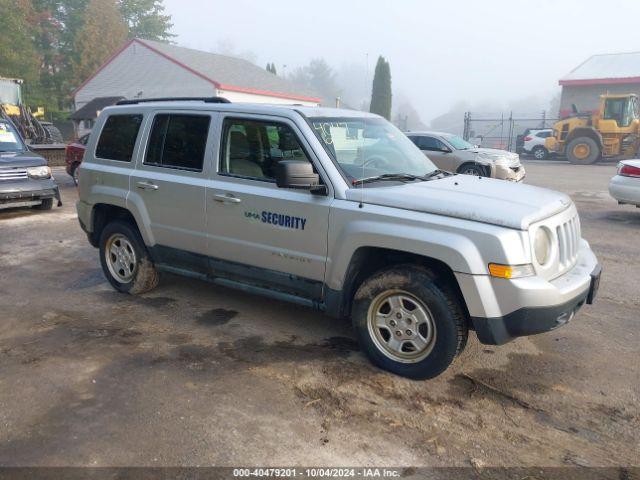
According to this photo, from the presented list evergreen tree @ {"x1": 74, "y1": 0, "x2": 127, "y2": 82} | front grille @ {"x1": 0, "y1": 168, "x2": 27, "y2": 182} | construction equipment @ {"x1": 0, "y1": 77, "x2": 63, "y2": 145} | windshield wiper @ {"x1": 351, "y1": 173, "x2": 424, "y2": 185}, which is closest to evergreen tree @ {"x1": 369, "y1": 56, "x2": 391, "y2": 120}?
evergreen tree @ {"x1": 74, "y1": 0, "x2": 127, "y2": 82}

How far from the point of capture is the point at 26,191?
32.6ft

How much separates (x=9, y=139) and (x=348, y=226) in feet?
31.3

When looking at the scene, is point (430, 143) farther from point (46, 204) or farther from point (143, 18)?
point (143, 18)

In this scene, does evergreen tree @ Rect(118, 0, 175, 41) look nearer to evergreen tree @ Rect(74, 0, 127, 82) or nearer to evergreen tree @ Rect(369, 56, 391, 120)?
evergreen tree @ Rect(74, 0, 127, 82)

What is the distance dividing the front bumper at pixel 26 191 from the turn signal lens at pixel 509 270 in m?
9.33

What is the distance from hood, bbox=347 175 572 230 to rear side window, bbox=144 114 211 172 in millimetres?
1610

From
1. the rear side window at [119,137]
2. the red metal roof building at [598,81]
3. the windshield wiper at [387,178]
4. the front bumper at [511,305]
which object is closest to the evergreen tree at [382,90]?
the red metal roof building at [598,81]

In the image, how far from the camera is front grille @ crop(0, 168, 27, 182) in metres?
9.57

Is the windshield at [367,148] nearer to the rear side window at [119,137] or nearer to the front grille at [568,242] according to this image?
the front grille at [568,242]

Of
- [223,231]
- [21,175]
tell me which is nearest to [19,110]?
[21,175]

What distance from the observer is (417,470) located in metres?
2.81

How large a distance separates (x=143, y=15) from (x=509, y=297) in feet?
207

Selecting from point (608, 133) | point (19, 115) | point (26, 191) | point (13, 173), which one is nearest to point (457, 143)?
point (26, 191)

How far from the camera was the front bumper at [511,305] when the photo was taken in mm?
3293
